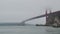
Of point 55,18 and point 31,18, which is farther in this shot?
point 31,18

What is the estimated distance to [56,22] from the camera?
39781 millimetres

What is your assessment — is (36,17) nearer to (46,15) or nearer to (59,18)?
(46,15)

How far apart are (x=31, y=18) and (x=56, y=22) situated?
588 centimetres

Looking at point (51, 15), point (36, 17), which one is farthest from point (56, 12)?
point (36, 17)

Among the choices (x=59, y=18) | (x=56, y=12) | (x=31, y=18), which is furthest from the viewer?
(x=31, y=18)

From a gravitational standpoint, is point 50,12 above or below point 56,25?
above

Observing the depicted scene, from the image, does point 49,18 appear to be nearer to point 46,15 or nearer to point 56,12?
point 46,15

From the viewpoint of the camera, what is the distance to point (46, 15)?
39750mm

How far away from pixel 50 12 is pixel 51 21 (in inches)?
99.6

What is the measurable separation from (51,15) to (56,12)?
9.15 feet

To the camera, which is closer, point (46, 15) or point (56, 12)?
point (56, 12)

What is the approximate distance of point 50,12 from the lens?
39.2m

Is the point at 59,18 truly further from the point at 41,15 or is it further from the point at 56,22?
the point at 41,15

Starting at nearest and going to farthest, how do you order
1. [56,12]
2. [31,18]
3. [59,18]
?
[56,12] → [59,18] → [31,18]
